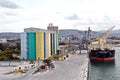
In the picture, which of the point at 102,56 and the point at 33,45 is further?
the point at 102,56

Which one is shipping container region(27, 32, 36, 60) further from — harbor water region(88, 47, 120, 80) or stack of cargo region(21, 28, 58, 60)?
harbor water region(88, 47, 120, 80)

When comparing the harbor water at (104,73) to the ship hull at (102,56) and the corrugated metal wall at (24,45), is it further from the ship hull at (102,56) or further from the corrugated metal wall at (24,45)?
the corrugated metal wall at (24,45)

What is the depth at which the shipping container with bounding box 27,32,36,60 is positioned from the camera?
2040 inches

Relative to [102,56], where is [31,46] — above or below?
above

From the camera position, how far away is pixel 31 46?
171 feet

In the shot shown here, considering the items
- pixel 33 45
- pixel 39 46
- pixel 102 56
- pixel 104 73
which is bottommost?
pixel 104 73

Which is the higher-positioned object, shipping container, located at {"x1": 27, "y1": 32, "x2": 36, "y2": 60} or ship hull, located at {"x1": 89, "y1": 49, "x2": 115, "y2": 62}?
shipping container, located at {"x1": 27, "y1": 32, "x2": 36, "y2": 60}

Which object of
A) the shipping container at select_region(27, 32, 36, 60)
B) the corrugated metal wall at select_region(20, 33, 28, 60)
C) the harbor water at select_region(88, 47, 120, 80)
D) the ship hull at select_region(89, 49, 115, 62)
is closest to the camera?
the harbor water at select_region(88, 47, 120, 80)

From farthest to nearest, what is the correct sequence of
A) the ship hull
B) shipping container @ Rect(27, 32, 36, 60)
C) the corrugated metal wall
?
the ship hull < the corrugated metal wall < shipping container @ Rect(27, 32, 36, 60)

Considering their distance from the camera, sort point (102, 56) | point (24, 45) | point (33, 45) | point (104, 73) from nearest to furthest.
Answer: point (104, 73), point (33, 45), point (24, 45), point (102, 56)

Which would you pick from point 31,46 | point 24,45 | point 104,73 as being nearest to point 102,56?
point 31,46

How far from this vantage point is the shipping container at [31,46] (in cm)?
5183

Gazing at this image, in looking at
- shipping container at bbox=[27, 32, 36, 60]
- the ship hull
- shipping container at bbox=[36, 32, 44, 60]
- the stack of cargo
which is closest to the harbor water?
shipping container at bbox=[36, 32, 44, 60]

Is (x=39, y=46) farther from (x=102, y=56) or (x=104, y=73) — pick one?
(x=102, y=56)
